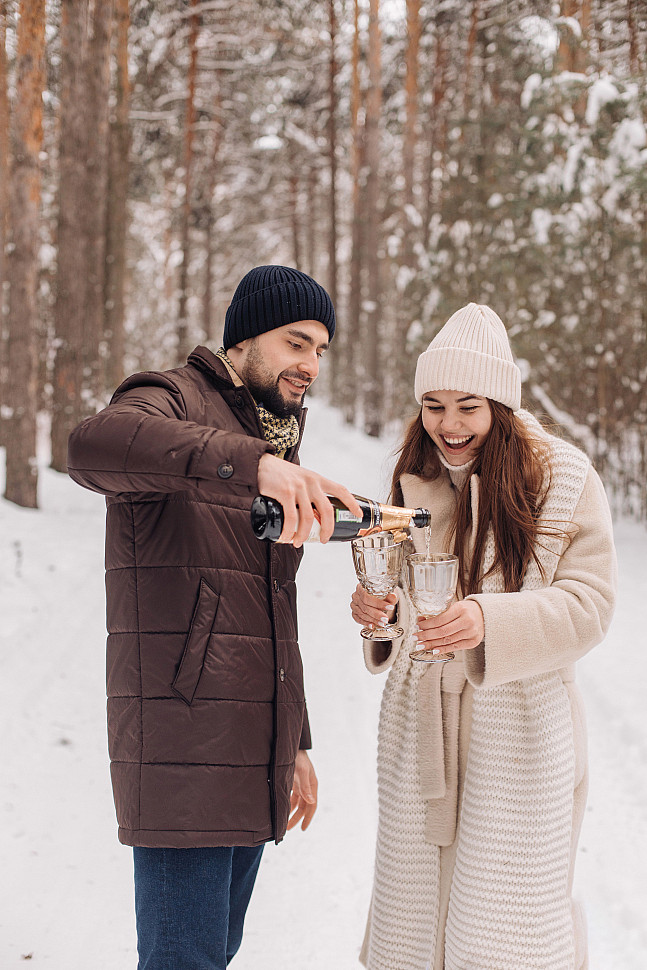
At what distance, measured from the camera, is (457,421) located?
245 centimetres

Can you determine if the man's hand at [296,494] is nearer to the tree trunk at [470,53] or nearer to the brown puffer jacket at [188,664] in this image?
the brown puffer jacket at [188,664]

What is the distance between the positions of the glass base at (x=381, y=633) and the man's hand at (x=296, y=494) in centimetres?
57

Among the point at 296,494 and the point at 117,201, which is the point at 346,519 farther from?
the point at 117,201

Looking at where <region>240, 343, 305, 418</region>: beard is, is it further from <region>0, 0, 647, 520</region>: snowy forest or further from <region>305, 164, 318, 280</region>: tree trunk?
<region>305, 164, 318, 280</region>: tree trunk

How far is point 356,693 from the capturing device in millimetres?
5719

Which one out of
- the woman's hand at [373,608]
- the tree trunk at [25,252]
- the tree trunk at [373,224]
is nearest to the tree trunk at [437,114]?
the tree trunk at [373,224]

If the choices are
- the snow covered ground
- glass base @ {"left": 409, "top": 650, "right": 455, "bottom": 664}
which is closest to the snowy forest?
glass base @ {"left": 409, "top": 650, "right": 455, "bottom": 664}

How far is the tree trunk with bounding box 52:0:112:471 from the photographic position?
10469 millimetres

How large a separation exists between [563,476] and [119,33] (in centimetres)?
1585

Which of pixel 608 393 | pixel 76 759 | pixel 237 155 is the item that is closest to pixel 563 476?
pixel 76 759

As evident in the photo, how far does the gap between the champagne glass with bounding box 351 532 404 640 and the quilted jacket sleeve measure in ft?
1.36

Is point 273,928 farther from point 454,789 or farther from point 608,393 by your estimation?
point 608,393

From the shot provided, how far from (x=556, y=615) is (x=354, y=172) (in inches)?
940

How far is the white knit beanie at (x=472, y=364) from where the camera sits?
2424 millimetres
